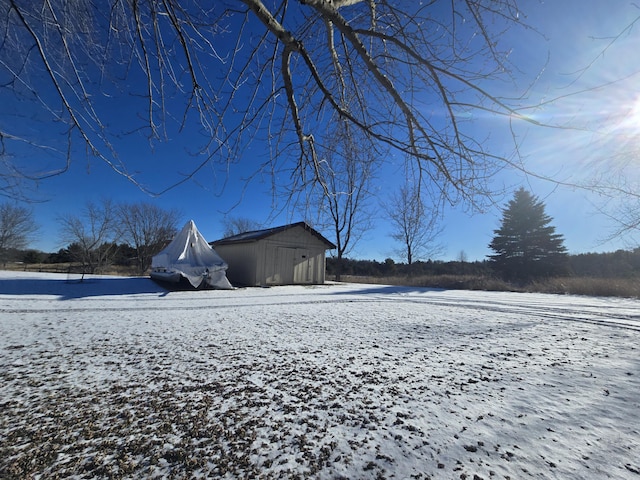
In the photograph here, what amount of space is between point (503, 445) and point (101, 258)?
97.9ft

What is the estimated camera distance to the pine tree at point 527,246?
2244 centimetres

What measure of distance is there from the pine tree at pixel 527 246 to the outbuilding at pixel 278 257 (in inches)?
705

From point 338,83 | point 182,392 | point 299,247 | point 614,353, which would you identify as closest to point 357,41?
point 338,83

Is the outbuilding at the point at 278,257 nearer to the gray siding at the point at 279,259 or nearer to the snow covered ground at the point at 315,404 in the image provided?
the gray siding at the point at 279,259

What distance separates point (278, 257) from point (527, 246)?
2242 cm

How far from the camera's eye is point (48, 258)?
3114 cm

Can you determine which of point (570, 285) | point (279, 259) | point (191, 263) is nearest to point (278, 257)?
point (279, 259)

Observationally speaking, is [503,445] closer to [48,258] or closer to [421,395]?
[421,395]

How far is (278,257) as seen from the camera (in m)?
12.9

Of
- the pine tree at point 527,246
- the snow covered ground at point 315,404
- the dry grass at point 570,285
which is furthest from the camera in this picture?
the pine tree at point 527,246

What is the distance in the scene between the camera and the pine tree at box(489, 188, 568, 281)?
22.4 metres

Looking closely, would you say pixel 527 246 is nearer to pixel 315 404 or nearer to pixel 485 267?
pixel 485 267

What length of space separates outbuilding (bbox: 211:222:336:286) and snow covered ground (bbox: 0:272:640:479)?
337 inches

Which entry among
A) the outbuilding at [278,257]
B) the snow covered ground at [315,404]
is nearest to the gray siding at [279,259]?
the outbuilding at [278,257]
